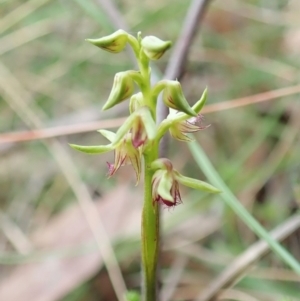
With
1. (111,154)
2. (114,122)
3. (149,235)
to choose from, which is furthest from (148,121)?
(111,154)

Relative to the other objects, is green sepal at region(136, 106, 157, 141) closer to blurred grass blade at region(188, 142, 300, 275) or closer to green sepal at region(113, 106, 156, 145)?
green sepal at region(113, 106, 156, 145)

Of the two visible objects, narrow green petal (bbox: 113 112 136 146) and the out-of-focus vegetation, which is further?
the out-of-focus vegetation

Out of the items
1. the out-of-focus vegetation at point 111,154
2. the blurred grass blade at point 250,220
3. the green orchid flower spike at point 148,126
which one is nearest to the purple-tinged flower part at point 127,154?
the green orchid flower spike at point 148,126

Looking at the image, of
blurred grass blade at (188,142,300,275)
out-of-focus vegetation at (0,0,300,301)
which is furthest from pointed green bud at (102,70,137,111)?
out-of-focus vegetation at (0,0,300,301)

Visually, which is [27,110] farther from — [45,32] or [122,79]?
[122,79]

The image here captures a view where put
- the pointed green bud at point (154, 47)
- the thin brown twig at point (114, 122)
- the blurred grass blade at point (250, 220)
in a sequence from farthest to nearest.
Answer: the thin brown twig at point (114, 122) → the blurred grass blade at point (250, 220) → the pointed green bud at point (154, 47)

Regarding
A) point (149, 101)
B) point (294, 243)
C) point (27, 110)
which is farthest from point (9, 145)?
point (149, 101)

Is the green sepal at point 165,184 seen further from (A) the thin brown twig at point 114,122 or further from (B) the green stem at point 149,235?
(A) the thin brown twig at point 114,122
